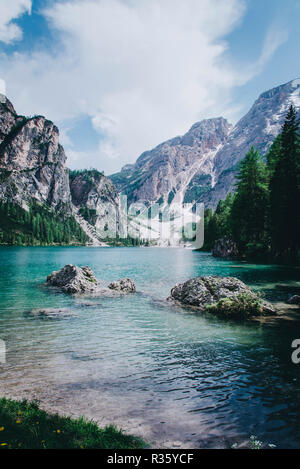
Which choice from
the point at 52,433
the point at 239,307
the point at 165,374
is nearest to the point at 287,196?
the point at 239,307

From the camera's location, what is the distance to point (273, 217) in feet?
147

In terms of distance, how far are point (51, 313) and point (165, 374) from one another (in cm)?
1118

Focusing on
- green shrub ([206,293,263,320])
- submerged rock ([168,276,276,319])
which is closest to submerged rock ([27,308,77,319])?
submerged rock ([168,276,276,319])

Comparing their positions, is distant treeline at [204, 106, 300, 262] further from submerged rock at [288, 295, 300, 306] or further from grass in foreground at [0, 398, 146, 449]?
grass in foreground at [0, 398, 146, 449]

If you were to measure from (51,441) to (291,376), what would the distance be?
25.6ft

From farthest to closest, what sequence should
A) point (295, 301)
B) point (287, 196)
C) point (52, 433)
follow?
point (287, 196)
point (295, 301)
point (52, 433)

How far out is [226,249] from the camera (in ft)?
250

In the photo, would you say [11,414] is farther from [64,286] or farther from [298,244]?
[298,244]

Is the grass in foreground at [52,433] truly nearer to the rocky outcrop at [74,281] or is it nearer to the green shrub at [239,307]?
the green shrub at [239,307]

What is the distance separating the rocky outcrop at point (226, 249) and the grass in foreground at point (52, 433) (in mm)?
70081

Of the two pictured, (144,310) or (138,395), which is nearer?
(138,395)

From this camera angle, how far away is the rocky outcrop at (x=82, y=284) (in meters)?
26.2

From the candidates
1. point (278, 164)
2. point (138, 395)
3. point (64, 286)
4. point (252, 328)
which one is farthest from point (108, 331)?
point (278, 164)

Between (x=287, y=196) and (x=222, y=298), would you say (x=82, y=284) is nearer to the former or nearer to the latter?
(x=222, y=298)
